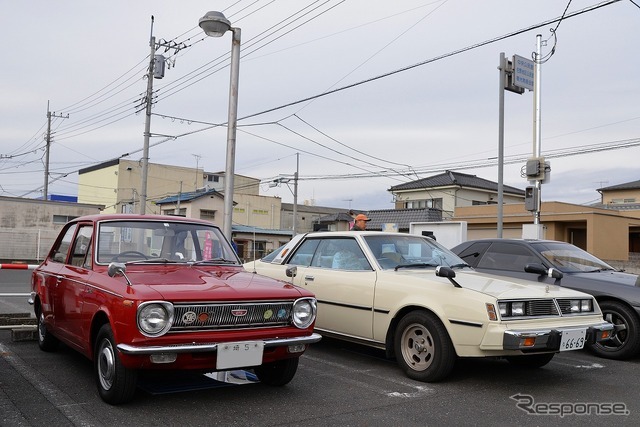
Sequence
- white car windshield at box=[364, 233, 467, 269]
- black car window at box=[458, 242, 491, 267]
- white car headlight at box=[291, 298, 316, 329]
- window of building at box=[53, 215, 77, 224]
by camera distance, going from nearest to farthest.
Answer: white car headlight at box=[291, 298, 316, 329] < white car windshield at box=[364, 233, 467, 269] < black car window at box=[458, 242, 491, 267] < window of building at box=[53, 215, 77, 224]

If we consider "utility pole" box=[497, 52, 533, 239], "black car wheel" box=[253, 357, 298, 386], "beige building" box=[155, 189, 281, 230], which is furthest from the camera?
"beige building" box=[155, 189, 281, 230]

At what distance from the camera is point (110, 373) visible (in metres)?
4.11

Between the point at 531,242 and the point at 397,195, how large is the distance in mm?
33225

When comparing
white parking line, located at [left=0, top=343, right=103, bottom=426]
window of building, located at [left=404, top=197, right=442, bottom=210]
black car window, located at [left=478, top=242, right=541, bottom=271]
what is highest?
window of building, located at [left=404, top=197, right=442, bottom=210]

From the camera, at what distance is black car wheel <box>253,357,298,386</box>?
4734 mm

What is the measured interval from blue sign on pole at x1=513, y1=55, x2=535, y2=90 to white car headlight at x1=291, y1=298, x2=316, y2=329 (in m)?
10.3

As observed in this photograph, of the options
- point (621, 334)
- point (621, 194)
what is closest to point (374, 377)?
point (621, 334)

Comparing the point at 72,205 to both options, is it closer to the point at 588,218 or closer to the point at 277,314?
the point at 588,218

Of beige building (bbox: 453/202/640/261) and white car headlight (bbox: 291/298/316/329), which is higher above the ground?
beige building (bbox: 453/202/640/261)

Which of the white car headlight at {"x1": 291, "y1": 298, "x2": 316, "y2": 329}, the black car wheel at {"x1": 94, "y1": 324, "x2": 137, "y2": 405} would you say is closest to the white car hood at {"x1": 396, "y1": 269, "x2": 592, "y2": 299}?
the white car headlight at {"x1": 291, "y1": 298, "x2": 316, "y2": 329}

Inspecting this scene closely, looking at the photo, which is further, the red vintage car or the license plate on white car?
the license plate on white car

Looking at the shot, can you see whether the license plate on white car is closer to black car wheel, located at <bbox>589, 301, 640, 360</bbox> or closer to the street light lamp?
black car wheel, located at <bbox>589, 301, 640, 360</bbox>

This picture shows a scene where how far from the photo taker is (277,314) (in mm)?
4398

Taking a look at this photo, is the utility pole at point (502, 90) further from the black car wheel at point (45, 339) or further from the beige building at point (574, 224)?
the beige building at point (574, 224)
